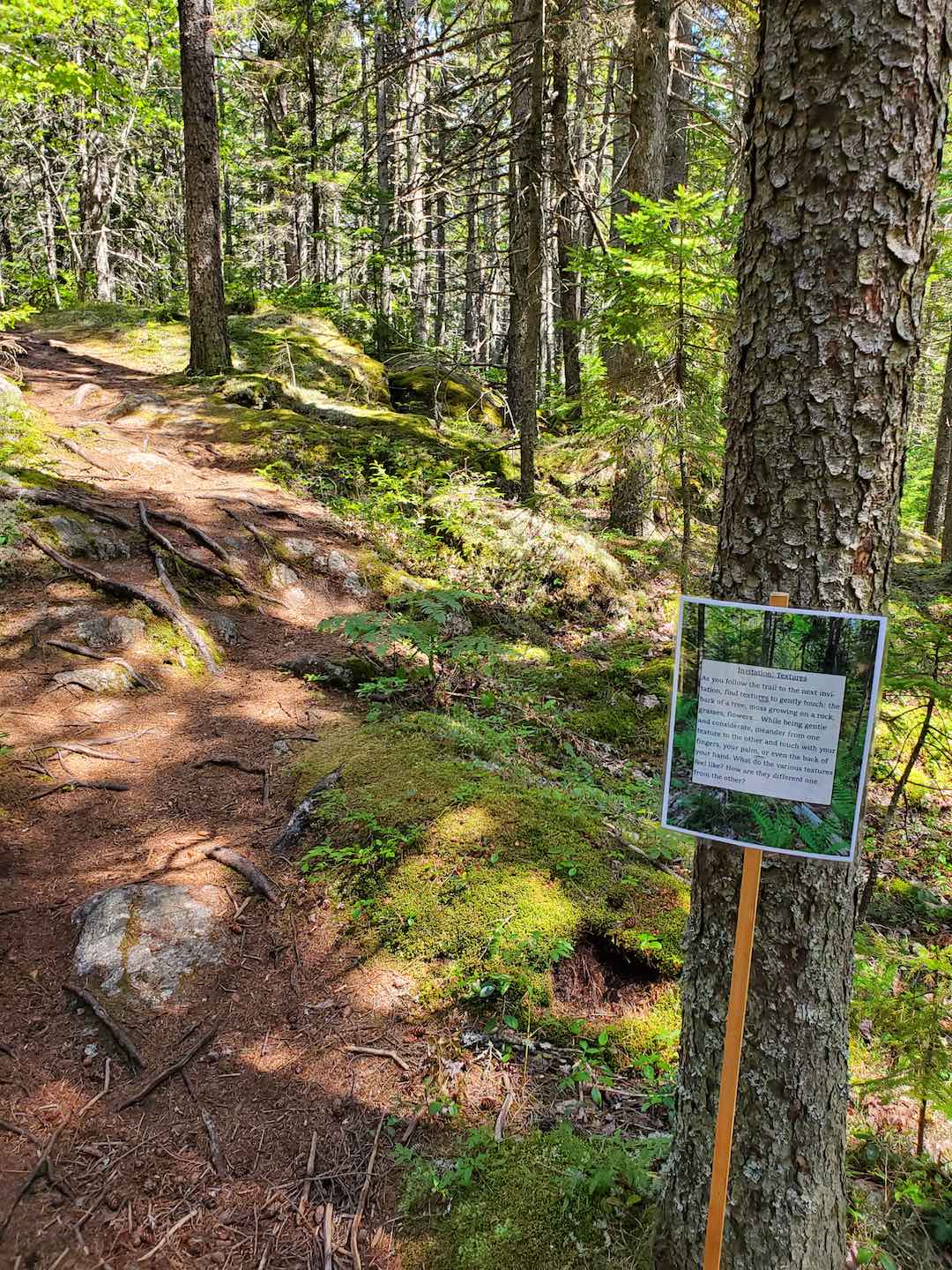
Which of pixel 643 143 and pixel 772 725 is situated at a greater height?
pixel 643 143

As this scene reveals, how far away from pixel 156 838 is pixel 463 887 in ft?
6.17

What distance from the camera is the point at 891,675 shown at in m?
3.08

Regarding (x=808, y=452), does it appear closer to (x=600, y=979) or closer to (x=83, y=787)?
(x=600, y=979)

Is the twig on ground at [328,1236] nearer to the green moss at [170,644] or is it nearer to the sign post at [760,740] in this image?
the sign post at [760,740]

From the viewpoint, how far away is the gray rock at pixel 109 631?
574cm

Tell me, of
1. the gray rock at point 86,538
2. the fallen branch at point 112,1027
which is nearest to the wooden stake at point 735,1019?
the fallen branch at point 112,1027

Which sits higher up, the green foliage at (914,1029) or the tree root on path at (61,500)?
the tree root on path at (61,500)

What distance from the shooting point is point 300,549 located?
26.1ft

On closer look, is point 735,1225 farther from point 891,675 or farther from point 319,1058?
point 891,675

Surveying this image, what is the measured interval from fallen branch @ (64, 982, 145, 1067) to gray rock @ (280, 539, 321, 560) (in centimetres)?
530

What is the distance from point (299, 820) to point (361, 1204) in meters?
2.05

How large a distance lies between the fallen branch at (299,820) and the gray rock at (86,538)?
378 centimetres

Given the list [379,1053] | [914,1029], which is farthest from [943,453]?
[379,1053]

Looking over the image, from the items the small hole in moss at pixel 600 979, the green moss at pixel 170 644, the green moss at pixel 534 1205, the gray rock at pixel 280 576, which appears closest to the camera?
the green moss at pixel 534 1205
